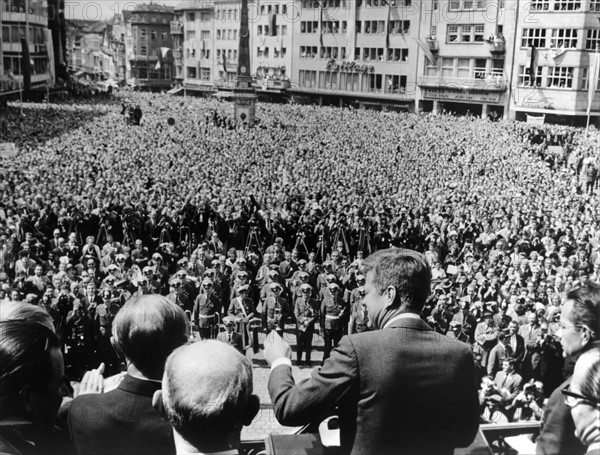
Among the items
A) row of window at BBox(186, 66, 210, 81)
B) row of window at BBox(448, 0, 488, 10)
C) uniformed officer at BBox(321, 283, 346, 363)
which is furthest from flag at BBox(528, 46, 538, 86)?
uniformed officer at BBox(321, 283, 346, 363)

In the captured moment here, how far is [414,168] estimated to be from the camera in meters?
24.2

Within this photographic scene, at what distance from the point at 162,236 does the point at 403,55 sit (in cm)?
1733

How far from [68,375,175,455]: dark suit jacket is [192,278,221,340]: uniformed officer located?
8716 millimetres

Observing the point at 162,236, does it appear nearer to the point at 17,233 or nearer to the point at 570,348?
the point at 17,233

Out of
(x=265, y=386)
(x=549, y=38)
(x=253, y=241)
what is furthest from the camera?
(x=549, y=38)

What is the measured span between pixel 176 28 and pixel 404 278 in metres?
32.4

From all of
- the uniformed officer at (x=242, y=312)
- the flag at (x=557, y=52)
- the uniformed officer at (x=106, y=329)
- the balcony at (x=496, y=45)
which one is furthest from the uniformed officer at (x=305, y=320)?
the flag at (x=557, y=52)

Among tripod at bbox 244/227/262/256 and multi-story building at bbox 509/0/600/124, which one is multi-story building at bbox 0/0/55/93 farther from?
multi-story building at bbox 509/0/600/124

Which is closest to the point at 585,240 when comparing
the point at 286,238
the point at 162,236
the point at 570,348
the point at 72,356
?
the point at 286,238

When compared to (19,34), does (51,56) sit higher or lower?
lower

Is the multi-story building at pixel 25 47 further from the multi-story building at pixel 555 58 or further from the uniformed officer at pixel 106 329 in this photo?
the multi-story building at pixel 555 58

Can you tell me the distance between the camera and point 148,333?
295 centimetres

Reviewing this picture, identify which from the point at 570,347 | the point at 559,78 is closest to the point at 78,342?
the point at 570,347

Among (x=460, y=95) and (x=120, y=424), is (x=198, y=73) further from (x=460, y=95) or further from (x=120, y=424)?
(x=120, y=424)
